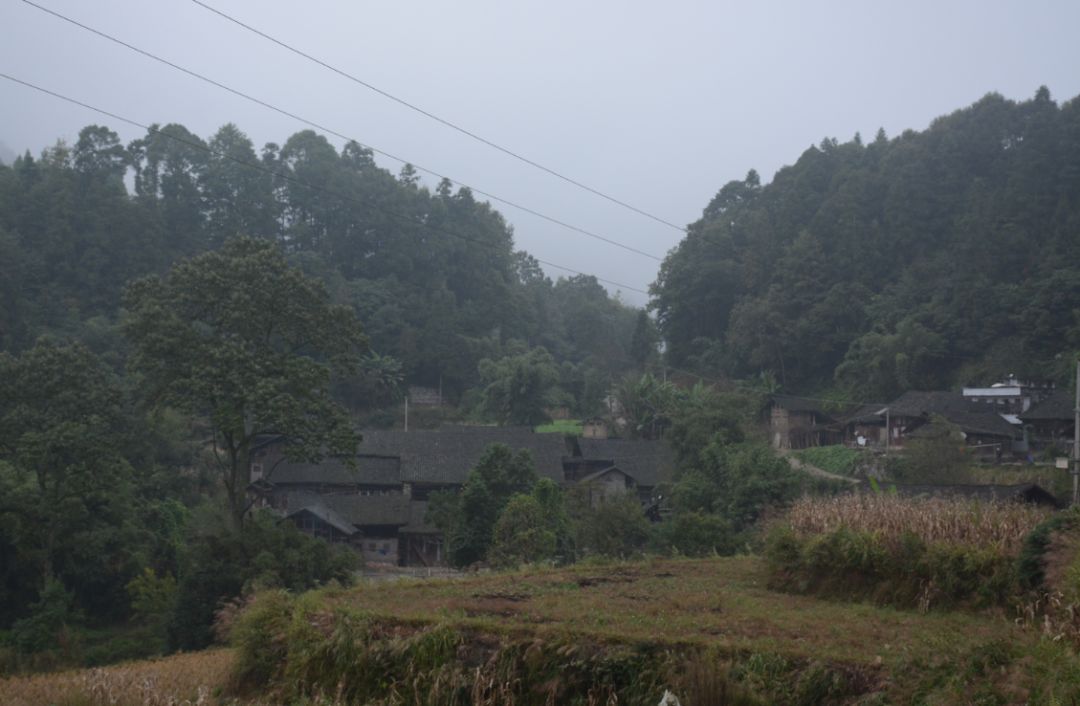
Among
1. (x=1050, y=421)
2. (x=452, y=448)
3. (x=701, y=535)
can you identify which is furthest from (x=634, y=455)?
(x=701, y=535)

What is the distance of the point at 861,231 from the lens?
149 ft

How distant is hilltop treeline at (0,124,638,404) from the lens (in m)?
49.9

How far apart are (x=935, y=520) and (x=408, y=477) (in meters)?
28.7

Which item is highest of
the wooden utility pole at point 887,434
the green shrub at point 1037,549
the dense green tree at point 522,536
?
the wooden utility pole at point 887,434

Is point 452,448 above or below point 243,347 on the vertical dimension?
below

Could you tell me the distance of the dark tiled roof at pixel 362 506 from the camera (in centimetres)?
3469

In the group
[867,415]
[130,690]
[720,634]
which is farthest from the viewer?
[867,415]

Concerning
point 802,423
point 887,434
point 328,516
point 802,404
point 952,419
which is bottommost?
point 328,516

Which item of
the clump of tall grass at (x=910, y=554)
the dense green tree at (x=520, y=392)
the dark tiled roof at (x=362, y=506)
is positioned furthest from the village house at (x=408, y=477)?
the clump of tall grass at (x=910, y=554)

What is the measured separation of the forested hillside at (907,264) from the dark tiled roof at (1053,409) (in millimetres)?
3092

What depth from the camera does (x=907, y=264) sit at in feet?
145

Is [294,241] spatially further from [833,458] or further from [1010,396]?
[1010,396]

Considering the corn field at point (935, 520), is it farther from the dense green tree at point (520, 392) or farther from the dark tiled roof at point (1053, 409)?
the dense green tree at point (520, 392)

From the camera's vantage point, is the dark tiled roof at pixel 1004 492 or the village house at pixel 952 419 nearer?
the dark tiled roof at pixel 1004 492
